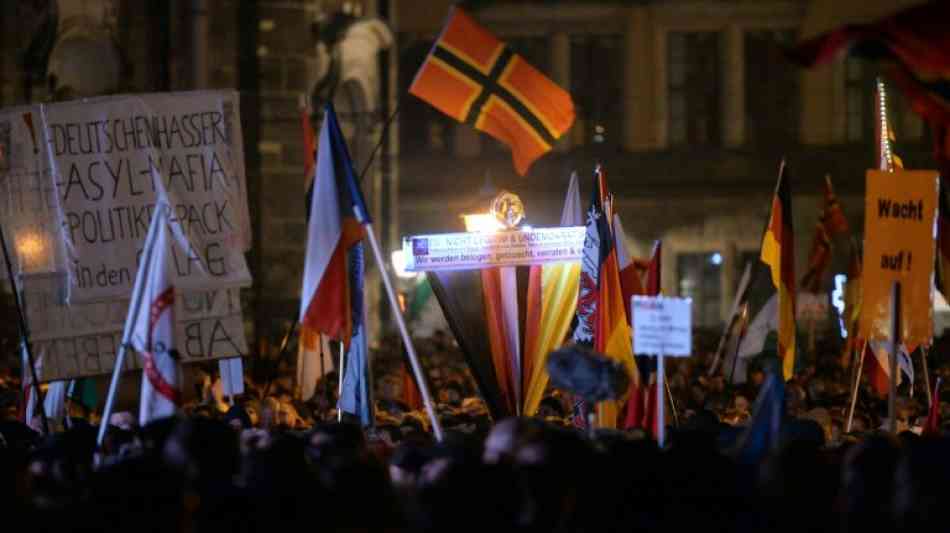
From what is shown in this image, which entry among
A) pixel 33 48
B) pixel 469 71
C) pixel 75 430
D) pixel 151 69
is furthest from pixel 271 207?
pixel 75 430

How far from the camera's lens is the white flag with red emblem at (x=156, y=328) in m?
10.1

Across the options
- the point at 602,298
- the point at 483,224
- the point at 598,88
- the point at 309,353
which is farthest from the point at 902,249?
the point at 598,88

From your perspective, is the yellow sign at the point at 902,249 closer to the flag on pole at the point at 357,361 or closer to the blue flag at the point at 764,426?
the blue flag at the point at 764,426

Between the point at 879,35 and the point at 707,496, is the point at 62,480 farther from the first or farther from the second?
the point at 879,35

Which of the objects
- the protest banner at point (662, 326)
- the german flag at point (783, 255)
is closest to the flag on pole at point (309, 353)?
the german flag at point (783, 255)

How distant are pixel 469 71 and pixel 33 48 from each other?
9836 mm

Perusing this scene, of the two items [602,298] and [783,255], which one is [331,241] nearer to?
[602,298]

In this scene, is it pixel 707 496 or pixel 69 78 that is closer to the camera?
pixel 707 496

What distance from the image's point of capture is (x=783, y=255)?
14.2 metres

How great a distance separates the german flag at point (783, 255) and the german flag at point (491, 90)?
2121 millimetres

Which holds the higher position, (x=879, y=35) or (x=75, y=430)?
(x=879, y=35)

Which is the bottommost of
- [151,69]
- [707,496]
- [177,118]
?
[707,496]

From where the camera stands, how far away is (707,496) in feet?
27.1

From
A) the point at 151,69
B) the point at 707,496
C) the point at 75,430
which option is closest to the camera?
the point at 707,496
